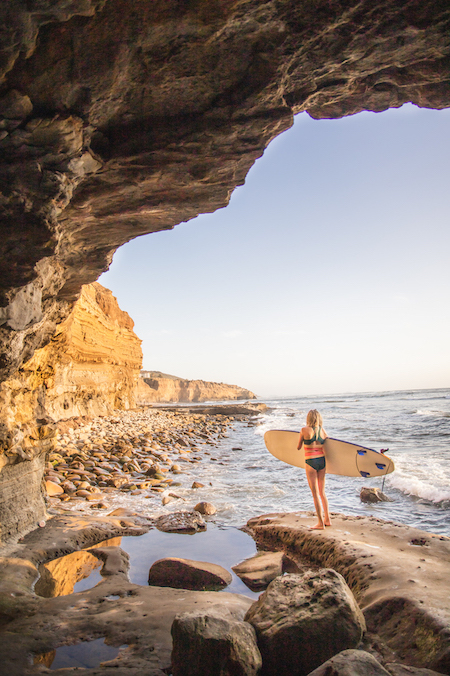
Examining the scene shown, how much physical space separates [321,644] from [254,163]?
166 inches

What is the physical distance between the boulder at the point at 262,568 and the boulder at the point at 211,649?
153 cm

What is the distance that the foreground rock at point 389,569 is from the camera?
2.46m

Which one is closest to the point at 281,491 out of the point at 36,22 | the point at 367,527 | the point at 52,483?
the point at 367,527

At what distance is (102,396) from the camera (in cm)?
2047

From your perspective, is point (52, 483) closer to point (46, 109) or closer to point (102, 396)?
point (46, 109)

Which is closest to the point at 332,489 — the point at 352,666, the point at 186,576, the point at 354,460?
the point at 354,460

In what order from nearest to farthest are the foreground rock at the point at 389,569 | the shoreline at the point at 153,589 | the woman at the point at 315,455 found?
the shoreline at the point at 153,589 < the foreground rock at the point at 389,569 < the woman at the point at 315,455

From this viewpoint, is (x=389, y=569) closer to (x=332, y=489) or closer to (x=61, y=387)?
(x=332, y=489)

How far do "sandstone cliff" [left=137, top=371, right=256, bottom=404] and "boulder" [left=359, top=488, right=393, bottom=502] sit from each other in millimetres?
61727

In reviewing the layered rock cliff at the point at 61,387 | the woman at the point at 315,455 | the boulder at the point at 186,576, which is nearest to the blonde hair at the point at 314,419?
the woman at the point at 315,455

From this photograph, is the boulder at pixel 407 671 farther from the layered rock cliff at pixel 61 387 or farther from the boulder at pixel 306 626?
the layered rock cliff at pixel 61 387

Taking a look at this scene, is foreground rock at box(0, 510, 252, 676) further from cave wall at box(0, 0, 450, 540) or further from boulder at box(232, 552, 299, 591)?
cave wall at box(0, 0, 450, 540)

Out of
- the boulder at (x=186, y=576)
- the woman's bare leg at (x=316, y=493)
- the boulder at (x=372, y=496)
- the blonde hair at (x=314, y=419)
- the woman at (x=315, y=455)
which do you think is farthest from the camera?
the boulder at (x=372, y=496)

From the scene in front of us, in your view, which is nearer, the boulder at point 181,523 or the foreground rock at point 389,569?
the foreground rock at point 389,569
